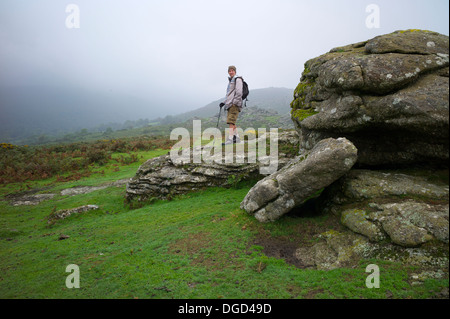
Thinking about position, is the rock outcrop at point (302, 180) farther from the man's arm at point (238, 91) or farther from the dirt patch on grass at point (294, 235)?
the man's arm at point (238, 91)

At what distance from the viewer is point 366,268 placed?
Result: 23.6 ft

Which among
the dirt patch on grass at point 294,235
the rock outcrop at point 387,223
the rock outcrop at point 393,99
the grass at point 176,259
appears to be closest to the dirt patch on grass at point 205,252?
the grass at point 176,259

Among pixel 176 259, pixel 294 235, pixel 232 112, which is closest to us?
pixel 176 259

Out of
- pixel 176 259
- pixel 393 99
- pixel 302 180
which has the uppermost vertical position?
pixel 393 99

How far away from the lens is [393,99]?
8.88 m

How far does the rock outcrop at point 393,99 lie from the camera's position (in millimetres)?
8266

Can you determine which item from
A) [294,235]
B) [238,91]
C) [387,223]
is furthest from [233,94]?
[387,223]

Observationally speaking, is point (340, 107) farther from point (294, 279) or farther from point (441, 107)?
point (294, 279)

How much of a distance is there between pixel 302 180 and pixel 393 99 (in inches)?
185

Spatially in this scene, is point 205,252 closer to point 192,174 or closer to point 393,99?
point 192,174

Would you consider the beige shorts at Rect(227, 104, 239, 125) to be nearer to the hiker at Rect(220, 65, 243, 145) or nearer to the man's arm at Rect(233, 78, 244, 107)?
the hiker at Rect(220, 65, 243, 145)

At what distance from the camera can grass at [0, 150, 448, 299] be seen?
7051mm

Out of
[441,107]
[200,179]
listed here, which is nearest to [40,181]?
[200,179]
